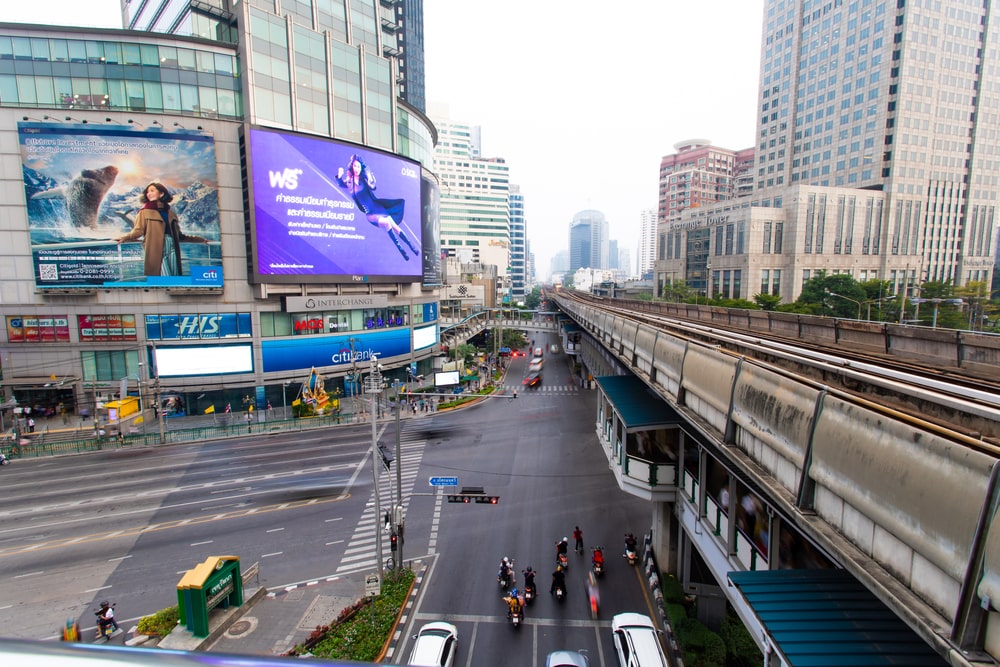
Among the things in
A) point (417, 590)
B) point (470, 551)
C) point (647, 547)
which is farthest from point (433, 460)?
point (647, 547)

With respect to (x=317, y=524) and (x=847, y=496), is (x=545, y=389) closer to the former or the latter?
(x=317, y=524)

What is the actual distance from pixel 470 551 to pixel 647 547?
24.2 feet

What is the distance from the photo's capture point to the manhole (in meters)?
15.3

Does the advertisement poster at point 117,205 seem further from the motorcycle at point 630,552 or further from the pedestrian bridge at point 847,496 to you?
the pedestrian bridge at point 847,496

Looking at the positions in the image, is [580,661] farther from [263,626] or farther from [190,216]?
[190,216]

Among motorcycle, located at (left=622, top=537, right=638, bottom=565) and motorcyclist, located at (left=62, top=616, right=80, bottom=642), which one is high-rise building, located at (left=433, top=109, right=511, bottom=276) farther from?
motorcyclist, located at (left=62, top=616, right=80, bottom=642)

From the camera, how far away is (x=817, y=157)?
309ft

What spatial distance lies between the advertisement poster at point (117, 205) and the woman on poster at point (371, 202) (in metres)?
10.8

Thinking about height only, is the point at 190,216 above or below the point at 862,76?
below

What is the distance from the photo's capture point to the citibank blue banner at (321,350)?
138 ft

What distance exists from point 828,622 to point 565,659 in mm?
8225

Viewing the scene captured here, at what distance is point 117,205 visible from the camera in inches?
1448

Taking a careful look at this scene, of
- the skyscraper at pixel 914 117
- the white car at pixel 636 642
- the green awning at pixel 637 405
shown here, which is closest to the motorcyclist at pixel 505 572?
the white car at pixel 636 642

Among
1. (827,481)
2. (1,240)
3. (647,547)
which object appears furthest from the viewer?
(1,240)
